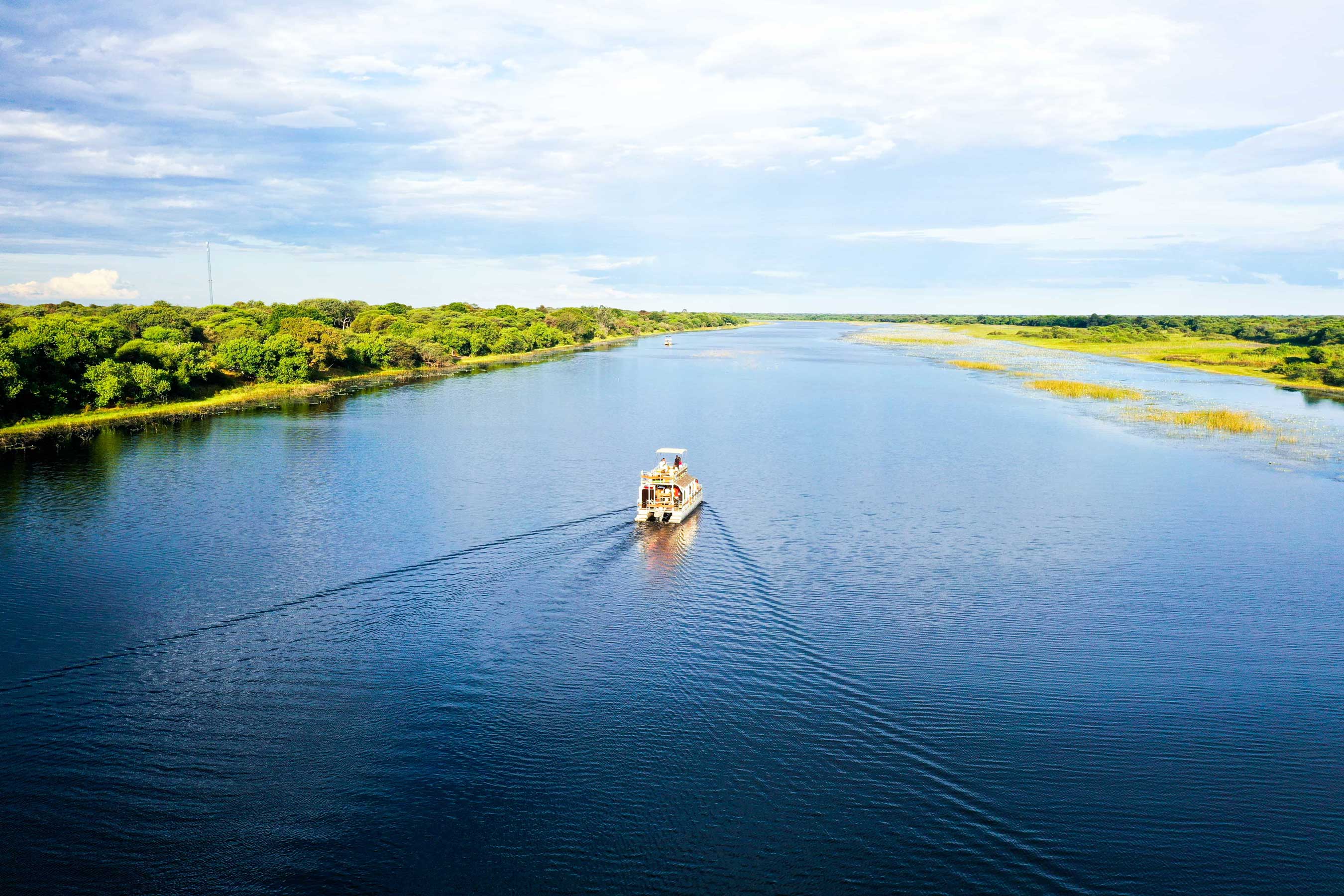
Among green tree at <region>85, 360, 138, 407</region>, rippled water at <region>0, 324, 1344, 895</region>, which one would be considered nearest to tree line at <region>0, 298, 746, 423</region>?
green tree at <region>85, 360, 138, 407</region>

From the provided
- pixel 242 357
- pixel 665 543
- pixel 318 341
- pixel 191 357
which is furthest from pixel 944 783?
pixel 318 341

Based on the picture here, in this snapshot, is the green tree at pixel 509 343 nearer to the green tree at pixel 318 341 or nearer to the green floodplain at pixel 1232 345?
the green tree at pixel 318 341

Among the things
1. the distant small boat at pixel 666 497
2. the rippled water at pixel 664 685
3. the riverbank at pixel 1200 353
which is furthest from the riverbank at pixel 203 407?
the riverbank at pixel 1200 353

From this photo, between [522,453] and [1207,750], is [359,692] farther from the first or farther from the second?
[522,453]

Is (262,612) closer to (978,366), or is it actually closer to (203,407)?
(203,407)

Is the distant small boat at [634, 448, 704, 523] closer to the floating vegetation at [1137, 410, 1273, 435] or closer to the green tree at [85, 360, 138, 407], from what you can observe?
the floating vegetation at [1137, 410, 1273, 435]

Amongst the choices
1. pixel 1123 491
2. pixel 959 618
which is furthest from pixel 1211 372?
pixel 959 618
